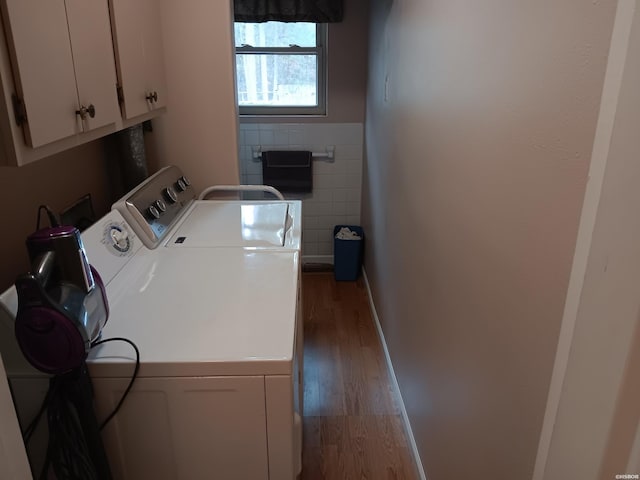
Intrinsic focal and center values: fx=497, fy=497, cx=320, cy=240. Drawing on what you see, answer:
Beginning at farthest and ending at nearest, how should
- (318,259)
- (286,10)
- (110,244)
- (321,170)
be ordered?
(318,259) < (321,170) < (286,10) < (110,244)

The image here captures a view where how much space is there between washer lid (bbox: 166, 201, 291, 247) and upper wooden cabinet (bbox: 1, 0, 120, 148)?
19.9 inches

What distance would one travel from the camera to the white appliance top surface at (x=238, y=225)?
1803mm

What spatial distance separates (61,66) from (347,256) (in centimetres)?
267

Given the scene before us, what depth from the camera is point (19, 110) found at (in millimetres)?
1062

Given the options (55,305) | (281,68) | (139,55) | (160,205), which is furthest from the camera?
(281,68)

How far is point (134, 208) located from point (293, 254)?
0.60 meters

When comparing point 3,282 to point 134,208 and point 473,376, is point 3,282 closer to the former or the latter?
point 134,208

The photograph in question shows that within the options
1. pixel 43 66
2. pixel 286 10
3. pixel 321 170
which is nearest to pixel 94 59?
pixel 43 66

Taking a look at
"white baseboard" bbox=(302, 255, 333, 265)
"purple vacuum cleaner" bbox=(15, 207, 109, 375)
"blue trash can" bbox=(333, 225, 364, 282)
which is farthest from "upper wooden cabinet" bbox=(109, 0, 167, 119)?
"white baseboard" bbox=(302, 255, 333, 265)

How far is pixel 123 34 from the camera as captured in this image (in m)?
1.66

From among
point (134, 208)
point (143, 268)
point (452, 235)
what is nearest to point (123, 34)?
point (134, 208)

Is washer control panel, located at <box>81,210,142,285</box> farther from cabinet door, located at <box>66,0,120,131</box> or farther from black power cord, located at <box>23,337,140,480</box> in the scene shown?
black power cord, located at <box>23,337,140,480</box>

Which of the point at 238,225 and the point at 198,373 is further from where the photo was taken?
the point at 238,225

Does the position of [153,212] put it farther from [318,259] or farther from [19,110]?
[318,259]
